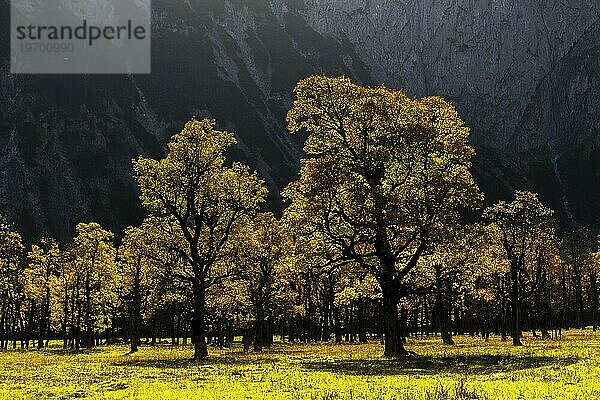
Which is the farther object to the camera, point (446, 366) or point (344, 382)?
point (446, 366)

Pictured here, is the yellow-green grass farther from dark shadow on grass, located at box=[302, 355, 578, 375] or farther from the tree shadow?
the tree shadow

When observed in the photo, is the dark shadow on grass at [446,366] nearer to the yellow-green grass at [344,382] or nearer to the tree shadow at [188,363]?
the yellow-green grass at [344,382]

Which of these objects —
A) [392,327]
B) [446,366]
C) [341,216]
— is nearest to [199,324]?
[341,216]

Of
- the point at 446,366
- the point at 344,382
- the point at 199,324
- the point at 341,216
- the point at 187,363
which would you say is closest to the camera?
the point at 344,382

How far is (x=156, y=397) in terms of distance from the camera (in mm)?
19094

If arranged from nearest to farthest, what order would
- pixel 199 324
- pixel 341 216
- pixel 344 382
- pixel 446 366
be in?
pixel 344 382
pixel 446 366
pixel 341 216
pixel 199 324

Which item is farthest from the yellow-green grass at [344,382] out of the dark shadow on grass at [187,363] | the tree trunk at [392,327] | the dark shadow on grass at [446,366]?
the tree trunk at [392,327]

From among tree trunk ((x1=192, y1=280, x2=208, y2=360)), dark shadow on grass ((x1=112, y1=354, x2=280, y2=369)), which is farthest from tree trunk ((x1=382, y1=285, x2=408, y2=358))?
tree trunk ((x1=192, y1=280, x2=208, y2=360))

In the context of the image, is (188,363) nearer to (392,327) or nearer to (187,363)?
(187,363)

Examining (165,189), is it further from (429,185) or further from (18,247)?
(18,247)

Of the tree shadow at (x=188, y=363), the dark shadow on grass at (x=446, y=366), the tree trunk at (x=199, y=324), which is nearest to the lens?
the dark shadow on grass at (x=446, y=366)

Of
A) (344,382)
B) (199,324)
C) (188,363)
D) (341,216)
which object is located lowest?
(188,363)

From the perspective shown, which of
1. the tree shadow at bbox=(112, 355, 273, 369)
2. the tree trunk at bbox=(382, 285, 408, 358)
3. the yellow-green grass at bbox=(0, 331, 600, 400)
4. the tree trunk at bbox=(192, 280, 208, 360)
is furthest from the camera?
the tree trunk at bbox=(192, 280, 208, 360)

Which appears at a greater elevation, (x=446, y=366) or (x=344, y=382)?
(x=344, y=382)
